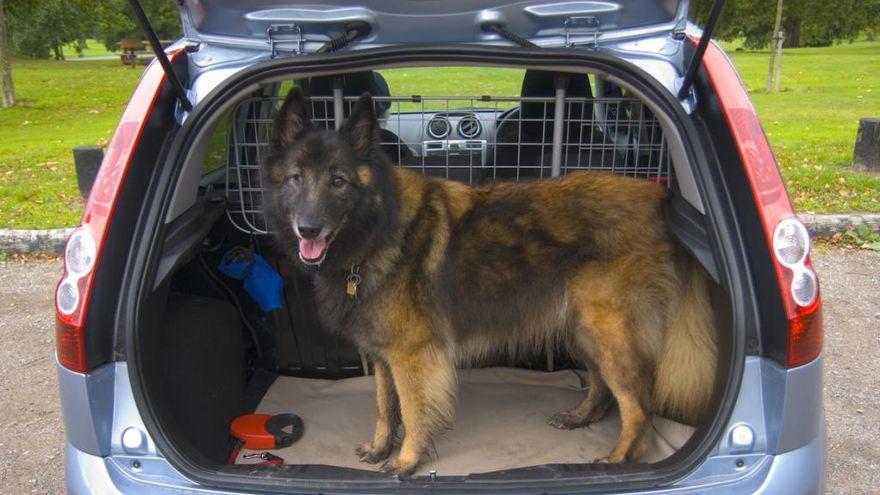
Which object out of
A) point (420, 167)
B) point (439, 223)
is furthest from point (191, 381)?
point (420, 167)

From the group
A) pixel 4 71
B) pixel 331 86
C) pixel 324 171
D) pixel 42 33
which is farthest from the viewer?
pixel 42 33

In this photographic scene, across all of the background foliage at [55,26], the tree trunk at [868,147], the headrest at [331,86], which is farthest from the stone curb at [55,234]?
the background foliage at [55,26]

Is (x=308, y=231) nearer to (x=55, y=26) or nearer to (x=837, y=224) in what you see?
(x=837, y=224)

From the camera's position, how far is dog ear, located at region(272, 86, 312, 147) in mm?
2477

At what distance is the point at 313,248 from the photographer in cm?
250

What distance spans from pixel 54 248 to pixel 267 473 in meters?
5.23

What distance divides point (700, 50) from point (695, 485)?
50.6 inches

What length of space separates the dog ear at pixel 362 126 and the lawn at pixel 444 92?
0.72 metres

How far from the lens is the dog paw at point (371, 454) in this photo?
9.72ft

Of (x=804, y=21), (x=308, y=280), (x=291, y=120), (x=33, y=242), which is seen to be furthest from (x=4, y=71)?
(x=804, y=21)

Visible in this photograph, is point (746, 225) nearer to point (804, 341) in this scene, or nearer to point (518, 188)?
point (804, 341)

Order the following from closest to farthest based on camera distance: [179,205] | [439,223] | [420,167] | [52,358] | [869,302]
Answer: [179,205] < [439,223] < [420,167] < [52,358] < [869,302]

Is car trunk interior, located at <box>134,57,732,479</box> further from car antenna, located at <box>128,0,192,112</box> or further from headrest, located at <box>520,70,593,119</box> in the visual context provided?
car antenna, located at <box>128,0,192,112</box>

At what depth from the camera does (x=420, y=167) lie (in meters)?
3.58
